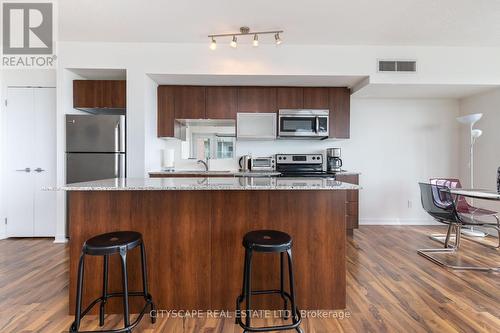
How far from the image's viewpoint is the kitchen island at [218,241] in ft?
5.85

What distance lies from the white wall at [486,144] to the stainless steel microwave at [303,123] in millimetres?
2286

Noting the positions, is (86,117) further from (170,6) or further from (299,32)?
Result: (299,32)

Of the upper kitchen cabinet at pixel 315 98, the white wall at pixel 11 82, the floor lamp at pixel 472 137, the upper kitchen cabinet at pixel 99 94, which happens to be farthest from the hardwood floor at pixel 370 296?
the upper kitchen cabinet at pixel 315 98

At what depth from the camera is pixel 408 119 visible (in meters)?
4.30

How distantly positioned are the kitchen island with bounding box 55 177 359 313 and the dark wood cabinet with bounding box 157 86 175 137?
2.05 m

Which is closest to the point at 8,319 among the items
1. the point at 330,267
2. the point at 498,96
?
the point at 330,267

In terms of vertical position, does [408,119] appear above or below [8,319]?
above

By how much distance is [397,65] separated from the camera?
329 centimetres

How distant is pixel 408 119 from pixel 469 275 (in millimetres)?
2706

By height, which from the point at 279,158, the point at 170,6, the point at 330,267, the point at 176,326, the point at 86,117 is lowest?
the point at 176,326

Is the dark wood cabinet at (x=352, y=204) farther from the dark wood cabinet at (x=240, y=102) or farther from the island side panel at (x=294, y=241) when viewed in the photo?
the island side panel at (x=294, y=241)

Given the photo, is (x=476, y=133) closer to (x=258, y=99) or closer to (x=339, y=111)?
(x=339, y=111)

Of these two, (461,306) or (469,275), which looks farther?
(469,275)

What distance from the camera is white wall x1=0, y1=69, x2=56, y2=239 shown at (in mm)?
3434
